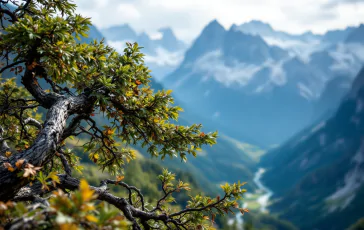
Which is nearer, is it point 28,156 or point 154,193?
point 28,156

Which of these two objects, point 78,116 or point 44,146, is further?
point 78,116

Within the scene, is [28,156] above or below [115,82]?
below

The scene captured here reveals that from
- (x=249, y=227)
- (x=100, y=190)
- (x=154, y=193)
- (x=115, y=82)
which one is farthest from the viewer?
(x=154, y=193)

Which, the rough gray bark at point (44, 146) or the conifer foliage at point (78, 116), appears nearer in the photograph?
the rough gray bark at point (44, 146)

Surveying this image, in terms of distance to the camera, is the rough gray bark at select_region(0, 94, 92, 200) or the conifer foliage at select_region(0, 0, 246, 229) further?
the conifer foliage at select_region(0, 0, 246, 229)

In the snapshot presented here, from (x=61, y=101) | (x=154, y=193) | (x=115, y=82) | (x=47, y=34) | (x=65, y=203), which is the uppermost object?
(x=154, y=193)

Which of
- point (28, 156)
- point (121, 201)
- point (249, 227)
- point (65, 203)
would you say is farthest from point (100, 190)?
point (249, 227)

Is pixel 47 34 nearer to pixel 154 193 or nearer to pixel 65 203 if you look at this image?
pixel 65 203

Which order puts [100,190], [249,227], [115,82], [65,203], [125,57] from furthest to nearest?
1. [249,227]
2. [125,57]
3. [115,82]
4. [100,190]
5. [65,203]

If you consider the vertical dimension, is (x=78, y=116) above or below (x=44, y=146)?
above

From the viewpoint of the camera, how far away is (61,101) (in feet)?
27.5

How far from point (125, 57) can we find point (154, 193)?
469ft

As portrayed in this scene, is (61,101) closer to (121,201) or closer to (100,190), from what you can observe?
(100,190)

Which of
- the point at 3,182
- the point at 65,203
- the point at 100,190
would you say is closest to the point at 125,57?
the point at 100,190
